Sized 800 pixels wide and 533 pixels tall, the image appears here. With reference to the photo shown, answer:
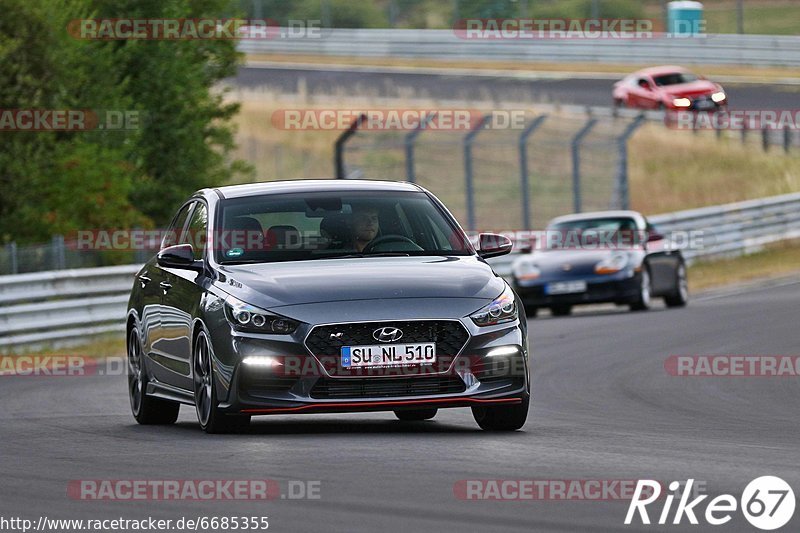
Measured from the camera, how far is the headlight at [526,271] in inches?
977

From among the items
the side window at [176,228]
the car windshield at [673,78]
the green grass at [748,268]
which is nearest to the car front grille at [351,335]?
the side window at [176,228]

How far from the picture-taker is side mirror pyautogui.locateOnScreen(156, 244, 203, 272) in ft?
36.8

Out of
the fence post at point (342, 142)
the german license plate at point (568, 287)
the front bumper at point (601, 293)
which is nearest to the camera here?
the front bumper at point (601, 293)

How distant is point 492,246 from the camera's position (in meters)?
11.4

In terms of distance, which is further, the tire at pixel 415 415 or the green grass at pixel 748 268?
the green grass at pixel 748 268

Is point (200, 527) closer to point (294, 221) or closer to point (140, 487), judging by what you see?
point (140, 487)

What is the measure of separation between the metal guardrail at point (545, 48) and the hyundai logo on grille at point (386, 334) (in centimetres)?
4966

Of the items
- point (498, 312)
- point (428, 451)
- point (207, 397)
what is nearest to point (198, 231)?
point (207, 397)

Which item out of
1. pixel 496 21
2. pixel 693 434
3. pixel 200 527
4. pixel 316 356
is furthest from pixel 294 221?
pixel 496 21

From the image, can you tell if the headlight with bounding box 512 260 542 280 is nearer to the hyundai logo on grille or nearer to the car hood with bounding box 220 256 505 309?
the car hood with bounding box 220 256 505 309

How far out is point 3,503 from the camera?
7.91 m

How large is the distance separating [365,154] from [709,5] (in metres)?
31.4

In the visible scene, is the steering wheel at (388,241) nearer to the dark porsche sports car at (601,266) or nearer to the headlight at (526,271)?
the dark porsche sports car at (601,266)

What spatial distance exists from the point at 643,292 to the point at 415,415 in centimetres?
1289
